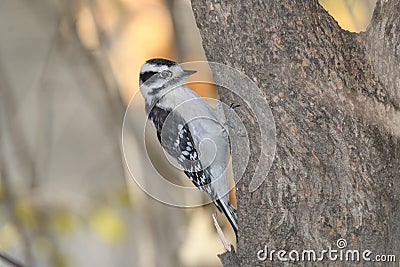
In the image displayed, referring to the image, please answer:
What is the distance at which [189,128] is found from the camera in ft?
7.50

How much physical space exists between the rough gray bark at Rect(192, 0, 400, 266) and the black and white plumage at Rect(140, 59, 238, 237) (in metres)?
0.35

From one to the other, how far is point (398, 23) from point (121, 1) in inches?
91.1

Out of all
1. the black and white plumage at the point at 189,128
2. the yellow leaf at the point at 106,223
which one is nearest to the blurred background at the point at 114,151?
the yellow leaf at the point at 106,223

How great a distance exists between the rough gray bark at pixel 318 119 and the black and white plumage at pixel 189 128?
35 centimetres

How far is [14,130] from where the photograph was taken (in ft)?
13.8

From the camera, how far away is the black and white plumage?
2.18m

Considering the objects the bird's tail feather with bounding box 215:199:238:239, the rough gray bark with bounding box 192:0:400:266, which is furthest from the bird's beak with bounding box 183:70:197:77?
the bird's tail feather with bounding box 215:199:238:239

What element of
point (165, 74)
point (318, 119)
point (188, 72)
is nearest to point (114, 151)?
point (165, 74)

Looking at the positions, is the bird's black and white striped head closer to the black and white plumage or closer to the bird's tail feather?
the black and white plumage

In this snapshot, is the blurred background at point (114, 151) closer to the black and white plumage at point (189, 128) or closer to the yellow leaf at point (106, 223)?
the yellow leaf at point (106, 223)

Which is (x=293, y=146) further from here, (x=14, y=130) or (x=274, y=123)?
(x=14, y=130)

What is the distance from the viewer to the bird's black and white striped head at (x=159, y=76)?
213cm

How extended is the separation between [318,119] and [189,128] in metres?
0.61

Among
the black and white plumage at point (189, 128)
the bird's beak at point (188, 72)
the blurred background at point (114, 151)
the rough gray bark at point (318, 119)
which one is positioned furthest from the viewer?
the blurred background at point (114, 151)
